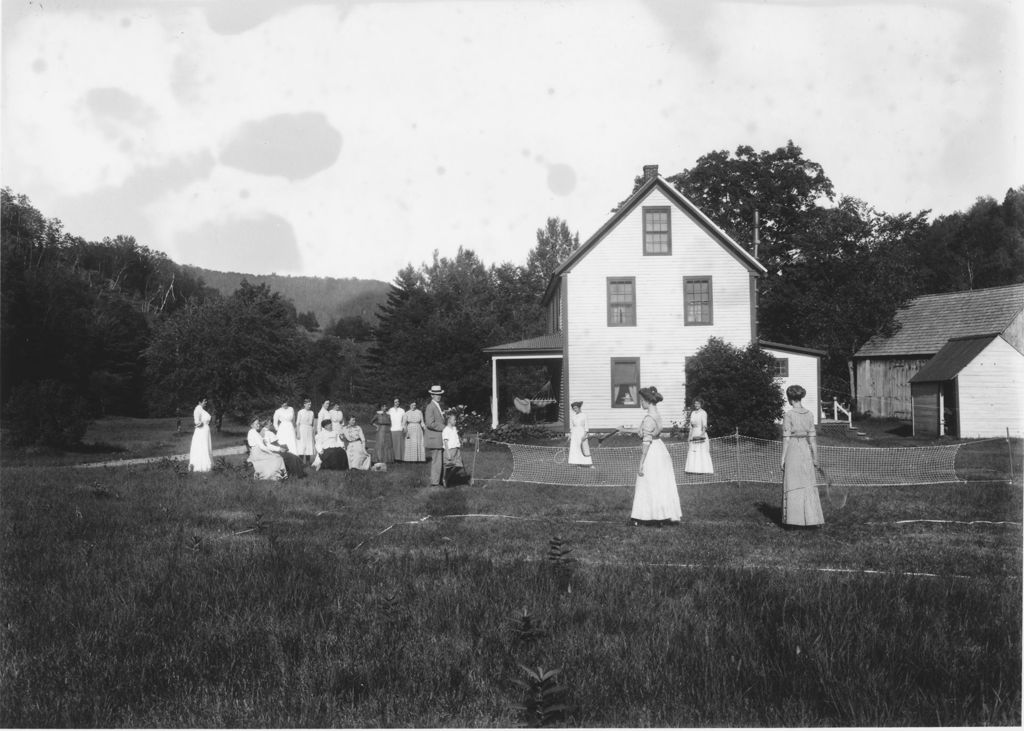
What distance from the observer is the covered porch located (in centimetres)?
3127

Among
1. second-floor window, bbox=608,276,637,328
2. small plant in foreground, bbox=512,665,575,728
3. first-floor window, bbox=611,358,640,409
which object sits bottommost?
small plant in foreground, bbox=512,665,575,728

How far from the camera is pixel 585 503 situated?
42.5 ft

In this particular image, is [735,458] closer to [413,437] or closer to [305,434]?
[413,437]

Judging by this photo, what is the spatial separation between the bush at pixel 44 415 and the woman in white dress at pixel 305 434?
825 cm

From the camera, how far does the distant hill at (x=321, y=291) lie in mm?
148375

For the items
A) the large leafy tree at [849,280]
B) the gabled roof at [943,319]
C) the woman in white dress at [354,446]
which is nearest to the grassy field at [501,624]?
the woman in white dress at [354,446]

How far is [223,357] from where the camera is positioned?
3350cm

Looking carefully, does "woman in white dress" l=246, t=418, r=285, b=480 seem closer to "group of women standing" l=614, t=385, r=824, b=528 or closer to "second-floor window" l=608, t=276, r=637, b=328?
"group of women standing" l=614, t=385, r=824, b=528

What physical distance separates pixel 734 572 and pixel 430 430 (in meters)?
8.70

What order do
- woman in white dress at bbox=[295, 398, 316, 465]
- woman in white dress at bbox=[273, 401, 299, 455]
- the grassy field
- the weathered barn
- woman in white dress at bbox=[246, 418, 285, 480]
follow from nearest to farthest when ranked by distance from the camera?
the grassy field
woman in white dress at bbox=[246, 418, 285, 480]
woman in white dress at bbox=[273, 401, 299, 455]
woman in white dress at bbox=[295, 398, 316, 465]
the weathered barn

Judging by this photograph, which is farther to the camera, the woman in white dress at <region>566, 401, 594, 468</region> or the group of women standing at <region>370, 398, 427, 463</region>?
the group of women standing at <region>370, 398, 427, 463</region>

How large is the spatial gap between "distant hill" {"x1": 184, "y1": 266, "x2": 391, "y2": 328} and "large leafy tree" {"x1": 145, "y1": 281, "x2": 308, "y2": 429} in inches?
4093

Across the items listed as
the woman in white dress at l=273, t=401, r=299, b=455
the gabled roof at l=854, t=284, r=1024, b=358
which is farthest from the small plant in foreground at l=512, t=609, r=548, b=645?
the gabled roof at l=854, t=284, r=1024, b=358

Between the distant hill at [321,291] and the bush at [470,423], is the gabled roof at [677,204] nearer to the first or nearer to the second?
the bush at [470,423]
